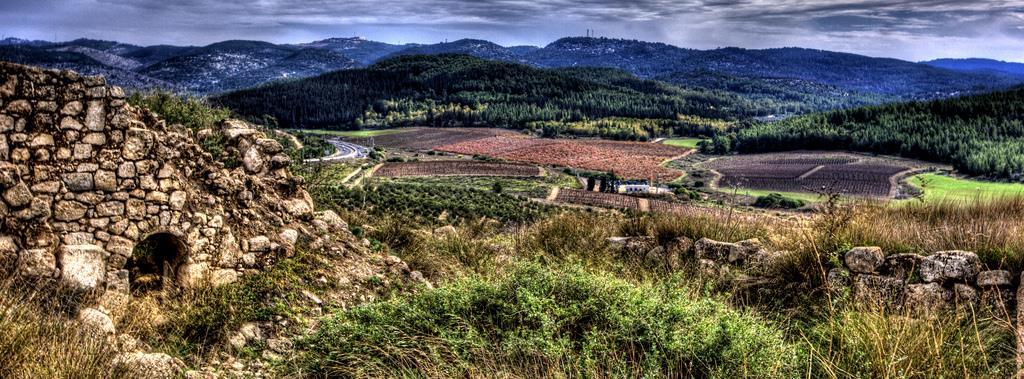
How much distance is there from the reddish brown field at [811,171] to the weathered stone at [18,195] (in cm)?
5793

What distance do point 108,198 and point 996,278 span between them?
9.01 metres

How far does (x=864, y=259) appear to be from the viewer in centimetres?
694

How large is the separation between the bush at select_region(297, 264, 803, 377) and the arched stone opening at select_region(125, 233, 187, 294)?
2.60 metres

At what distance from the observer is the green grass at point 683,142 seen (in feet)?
381

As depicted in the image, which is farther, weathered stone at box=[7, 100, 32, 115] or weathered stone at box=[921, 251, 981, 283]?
weathered stone at box=[921, 251, 981, 283]

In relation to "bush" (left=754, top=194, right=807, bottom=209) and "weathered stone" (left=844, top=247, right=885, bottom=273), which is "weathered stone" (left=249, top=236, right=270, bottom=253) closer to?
"weathered stone" (left=844, top=247, right=885, bottom=273)

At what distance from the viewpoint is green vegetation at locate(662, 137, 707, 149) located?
381 ft

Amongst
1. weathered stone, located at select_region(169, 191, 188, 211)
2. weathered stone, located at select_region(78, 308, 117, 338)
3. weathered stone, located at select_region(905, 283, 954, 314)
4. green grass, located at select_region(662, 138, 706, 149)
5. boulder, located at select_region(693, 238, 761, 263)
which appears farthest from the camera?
green grass, located at select_region(662, 138, 706, 149)

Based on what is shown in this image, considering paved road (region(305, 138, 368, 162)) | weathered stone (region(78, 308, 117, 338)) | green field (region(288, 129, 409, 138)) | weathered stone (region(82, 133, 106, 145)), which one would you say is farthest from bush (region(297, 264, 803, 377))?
green field (region(288, 129, 409, 138))

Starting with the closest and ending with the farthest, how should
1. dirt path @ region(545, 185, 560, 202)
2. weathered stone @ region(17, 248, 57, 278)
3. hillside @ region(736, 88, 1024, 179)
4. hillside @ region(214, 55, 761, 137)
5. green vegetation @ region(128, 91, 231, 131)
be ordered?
weathered stone @ region(17, 248, 57, 278) < green vegetation @ region(128, 91, 231, 131) < dirt path @ region(545, 185, 560, 202) < hillside @ region(736, 88, 1024, 179) < hillside @ region(214, 55, 761, 137)

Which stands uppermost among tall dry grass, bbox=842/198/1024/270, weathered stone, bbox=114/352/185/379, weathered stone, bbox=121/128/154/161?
weathered stone, bbox=121/128/154/161

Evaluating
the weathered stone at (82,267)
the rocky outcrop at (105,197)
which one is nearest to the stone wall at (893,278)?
the rocky outcrop at (105,197)

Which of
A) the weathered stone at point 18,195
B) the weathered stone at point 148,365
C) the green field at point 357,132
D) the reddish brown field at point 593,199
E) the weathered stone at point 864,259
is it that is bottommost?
the reddish brown field at point 593,199

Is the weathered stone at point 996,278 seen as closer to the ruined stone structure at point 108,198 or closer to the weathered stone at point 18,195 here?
the ruined stone structure at point 108,198
